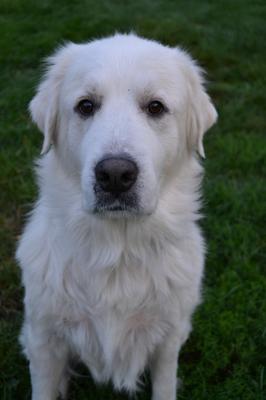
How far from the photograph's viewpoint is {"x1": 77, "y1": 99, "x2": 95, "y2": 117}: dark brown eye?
266cm

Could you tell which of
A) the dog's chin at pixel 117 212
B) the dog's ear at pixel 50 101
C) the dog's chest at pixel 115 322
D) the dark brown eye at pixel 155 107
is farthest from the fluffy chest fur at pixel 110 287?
the dark brown eye at pixel 155 107

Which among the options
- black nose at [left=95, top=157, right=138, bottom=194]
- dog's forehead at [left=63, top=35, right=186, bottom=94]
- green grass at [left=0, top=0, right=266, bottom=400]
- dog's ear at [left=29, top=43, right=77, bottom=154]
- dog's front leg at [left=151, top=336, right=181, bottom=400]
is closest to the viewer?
black nose at [left=95, top=157, right=138, bottom=194]

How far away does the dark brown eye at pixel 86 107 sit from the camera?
105 inches

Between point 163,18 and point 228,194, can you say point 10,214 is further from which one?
point 163,18

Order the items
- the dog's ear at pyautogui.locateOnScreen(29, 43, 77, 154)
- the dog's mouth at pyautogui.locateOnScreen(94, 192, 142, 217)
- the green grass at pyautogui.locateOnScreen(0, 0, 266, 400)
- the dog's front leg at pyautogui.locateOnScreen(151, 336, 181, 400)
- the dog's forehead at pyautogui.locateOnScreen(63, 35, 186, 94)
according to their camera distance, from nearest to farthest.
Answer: the dog's mouth at pyautogui.locateOnScreen(94, 192, 142, 217) < the dog's forehead at pyautogui.locateOnScreen(63, 35, 186, 94) < the dog's ear at pyautogui.locateOnScreen(29, 43, 77, 154) < the dog's front leg at pyautogui.locateOnScreen(151, 336, 181, 400) < the green grass at pyautogui.locateOnScreen(0, 0, 266, 400)

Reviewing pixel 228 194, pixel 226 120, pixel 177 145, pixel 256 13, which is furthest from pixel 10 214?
pixel 256 13

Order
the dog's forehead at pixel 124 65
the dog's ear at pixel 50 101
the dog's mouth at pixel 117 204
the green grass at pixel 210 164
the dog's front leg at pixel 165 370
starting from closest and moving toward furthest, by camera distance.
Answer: the dog's mouth at pixel 117 204, the dog's forehead at pixel 124 65, the dog's ear at pixel 50 101, the dog's front leg at pixel 165 370, the green grass at pixel 210 164

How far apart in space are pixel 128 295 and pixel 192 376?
0.86m

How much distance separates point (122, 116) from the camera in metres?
2.54

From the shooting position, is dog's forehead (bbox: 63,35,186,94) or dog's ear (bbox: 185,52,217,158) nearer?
dog's forehead (bbox: 63,35,186,94)

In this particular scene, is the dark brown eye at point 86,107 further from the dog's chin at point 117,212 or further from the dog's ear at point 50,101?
the dog's chin at point 117,212

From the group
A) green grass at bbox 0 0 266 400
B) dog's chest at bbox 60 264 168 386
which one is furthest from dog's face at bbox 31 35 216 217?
green grass at bbox 0 0 266 400

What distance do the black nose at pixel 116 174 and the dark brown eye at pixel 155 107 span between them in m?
0.41

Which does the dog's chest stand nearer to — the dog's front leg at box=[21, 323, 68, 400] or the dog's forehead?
the dog's front leg at box=[21, 323, 68, 400]
